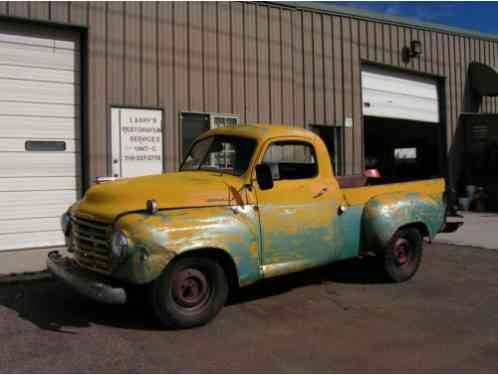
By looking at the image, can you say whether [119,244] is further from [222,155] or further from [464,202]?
[464,202]

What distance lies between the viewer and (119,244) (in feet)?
13.3

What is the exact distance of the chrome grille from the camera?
423cm

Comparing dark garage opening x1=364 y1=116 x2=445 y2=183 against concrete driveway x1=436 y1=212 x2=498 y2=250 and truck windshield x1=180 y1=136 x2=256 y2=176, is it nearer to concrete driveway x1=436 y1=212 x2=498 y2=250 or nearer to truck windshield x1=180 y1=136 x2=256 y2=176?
concrete driveway x1=436 y1=212 x2=498 y2=250

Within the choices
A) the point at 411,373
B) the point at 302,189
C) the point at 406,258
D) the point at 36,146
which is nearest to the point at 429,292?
the point at 406,258

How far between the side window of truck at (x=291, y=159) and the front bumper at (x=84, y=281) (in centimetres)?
208

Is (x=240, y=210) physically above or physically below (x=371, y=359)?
above

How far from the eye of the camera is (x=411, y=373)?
11.4 ft

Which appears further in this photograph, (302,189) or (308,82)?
(308,82)

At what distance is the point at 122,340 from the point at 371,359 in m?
2.07

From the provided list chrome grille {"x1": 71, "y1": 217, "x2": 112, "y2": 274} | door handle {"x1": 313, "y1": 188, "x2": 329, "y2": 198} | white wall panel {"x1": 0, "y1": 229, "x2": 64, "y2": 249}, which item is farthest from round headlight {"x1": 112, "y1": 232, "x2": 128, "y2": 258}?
white wall panel {"x1": 0, "y1": 229, "x2": 64, "y2": 249}

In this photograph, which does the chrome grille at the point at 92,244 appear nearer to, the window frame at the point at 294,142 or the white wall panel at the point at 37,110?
the window frame at the point at 294,142

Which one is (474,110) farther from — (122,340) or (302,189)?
(122,340)

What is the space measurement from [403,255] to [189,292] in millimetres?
3112

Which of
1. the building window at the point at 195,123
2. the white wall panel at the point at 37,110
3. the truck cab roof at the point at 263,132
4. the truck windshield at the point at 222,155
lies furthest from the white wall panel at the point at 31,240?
the truck cab roof at the point at 263,132
